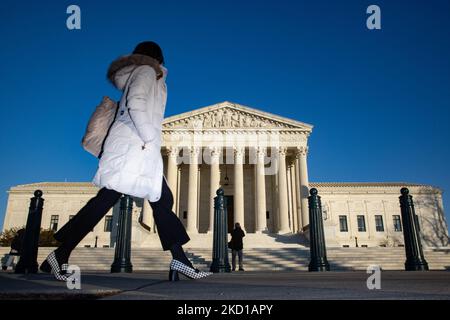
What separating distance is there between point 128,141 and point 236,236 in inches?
419

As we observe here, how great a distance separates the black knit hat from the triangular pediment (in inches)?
1220

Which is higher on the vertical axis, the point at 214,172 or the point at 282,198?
the point at 214,172

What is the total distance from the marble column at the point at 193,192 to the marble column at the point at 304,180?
33.4ft

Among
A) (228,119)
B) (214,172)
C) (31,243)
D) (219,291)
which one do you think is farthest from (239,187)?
(219,291)

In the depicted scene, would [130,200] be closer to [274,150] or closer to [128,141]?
[128,141]

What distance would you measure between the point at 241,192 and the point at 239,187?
52 cm

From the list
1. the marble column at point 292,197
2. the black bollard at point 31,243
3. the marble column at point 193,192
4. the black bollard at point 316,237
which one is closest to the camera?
the black bollard at point 31,243

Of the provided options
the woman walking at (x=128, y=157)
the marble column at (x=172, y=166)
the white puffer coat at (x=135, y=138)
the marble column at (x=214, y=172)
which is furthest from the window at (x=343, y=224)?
the white puffer coat at (x=135, y=138)

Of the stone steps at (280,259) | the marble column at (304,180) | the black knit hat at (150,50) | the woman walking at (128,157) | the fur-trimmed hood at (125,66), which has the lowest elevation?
the stone steps at (280,259)

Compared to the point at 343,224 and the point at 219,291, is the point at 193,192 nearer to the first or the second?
the point at 343,224

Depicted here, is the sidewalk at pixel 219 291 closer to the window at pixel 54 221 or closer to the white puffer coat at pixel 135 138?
the white puffer coat at pixel 135 138

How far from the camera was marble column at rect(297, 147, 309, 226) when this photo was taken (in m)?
31.5

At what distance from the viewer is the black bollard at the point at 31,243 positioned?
7805mm

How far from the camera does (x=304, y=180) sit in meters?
33.2
